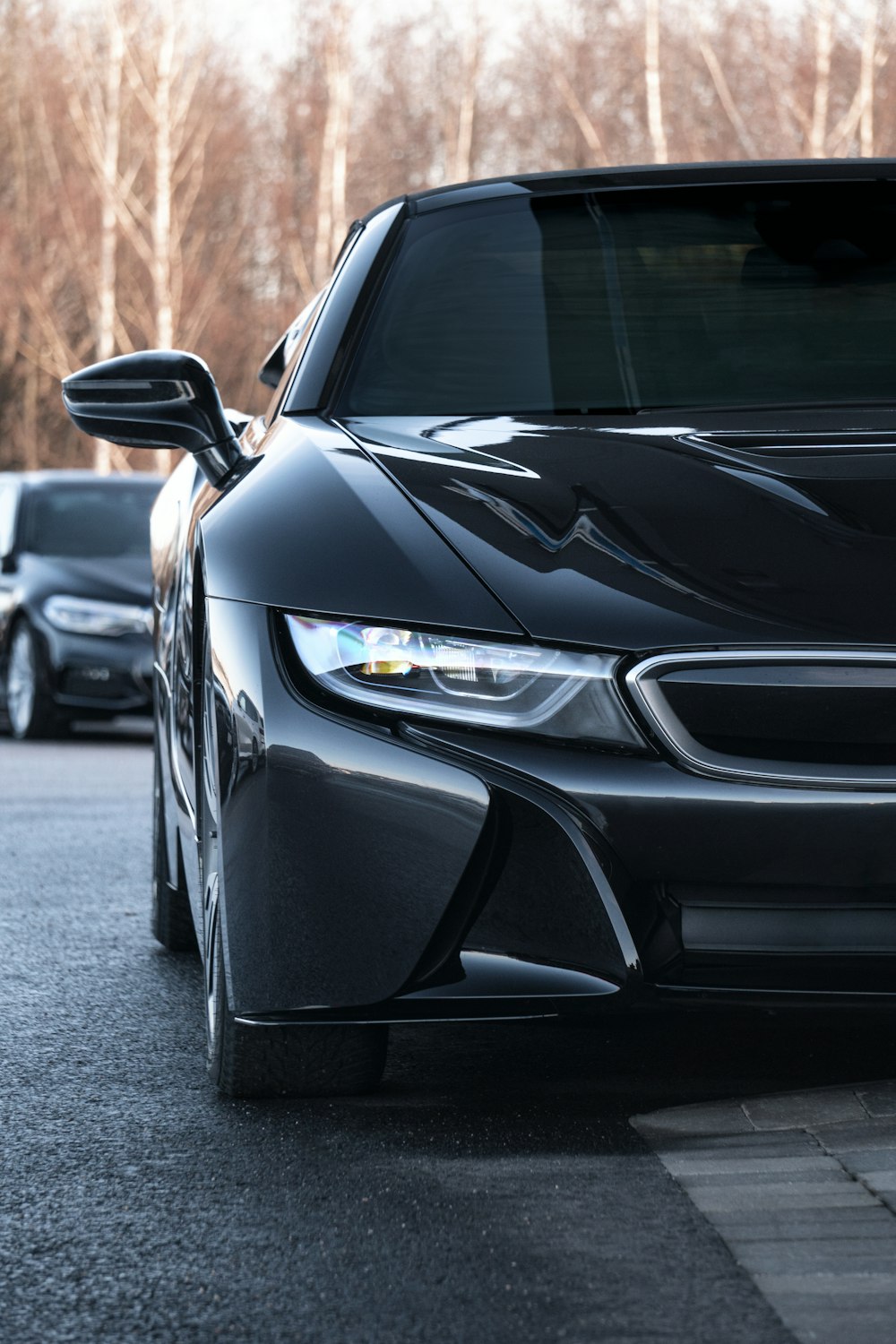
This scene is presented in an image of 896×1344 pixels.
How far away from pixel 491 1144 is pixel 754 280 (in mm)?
1834

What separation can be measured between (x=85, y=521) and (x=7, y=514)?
0.54 metres

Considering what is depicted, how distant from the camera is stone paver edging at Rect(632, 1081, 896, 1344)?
7.85 ft


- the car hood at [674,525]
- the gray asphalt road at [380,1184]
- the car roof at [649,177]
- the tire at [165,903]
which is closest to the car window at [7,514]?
the tire at [165,903]

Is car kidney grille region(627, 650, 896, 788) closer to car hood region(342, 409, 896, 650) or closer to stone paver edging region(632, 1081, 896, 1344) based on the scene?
car hood region(342, 409, 896, 650)

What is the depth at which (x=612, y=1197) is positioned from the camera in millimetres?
2818

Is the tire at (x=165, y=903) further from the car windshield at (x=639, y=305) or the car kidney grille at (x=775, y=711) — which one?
the car kidney grille at (x=775, y=711)

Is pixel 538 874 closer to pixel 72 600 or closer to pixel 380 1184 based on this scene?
pixel 380 1184

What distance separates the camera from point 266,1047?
3248 mm

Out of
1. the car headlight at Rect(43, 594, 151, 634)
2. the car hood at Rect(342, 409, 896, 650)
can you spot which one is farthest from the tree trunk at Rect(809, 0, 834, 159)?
the car hood at Rect(342, 409, 896, 650)

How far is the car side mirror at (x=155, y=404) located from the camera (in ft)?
13.0

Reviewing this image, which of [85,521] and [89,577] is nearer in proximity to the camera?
[89,577]

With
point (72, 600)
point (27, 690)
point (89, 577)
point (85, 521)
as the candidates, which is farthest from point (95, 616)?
point (85, 521)

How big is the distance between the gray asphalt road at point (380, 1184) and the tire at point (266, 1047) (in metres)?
0.04

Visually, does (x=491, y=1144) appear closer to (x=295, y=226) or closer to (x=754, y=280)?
(x=754, y=280)
